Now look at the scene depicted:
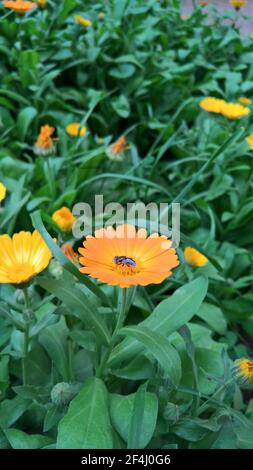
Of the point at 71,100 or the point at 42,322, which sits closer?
the point at 42,322

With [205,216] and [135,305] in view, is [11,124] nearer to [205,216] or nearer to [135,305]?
[205,216]

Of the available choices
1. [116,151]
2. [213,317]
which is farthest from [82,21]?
[213,317]

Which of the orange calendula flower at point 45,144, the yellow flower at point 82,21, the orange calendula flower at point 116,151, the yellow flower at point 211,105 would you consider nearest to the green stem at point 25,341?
the orange calendula flower at point 45,144

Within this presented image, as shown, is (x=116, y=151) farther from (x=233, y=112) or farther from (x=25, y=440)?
(x=25, y=440)

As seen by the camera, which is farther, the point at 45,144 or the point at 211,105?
the point at 211,105

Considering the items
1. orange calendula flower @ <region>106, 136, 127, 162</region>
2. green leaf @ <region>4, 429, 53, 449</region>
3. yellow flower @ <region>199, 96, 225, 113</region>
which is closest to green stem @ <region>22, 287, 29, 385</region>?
green leaf @ <region>4, 429, 53, 449</region>

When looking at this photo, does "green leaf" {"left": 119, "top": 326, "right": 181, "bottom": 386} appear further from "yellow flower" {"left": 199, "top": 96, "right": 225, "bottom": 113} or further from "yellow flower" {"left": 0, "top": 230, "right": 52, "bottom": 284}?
"yellow flower" {"left": 199, "top": 96, "right": 225, "bottom": 113}

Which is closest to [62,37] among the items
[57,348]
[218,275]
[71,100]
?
[71,100]
